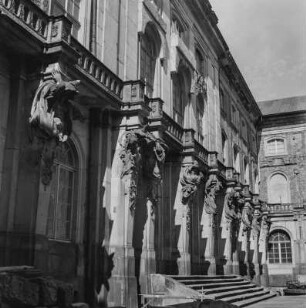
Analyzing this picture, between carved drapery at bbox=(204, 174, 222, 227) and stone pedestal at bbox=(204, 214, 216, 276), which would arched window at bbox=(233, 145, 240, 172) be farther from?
stone pedestal at bbox=(204, 214, 216, 276)

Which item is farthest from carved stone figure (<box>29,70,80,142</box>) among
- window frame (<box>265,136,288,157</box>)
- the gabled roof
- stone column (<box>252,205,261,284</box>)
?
the gabled roof

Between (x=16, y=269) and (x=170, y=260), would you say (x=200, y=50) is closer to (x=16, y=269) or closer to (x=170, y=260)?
(x=170, y=260)

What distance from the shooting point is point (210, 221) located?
21.4m

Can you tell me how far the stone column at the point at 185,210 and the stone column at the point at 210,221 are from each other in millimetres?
2959

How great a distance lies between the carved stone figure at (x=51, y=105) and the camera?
9766 millimetres

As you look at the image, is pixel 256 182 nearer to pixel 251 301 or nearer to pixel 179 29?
pixel 179 29

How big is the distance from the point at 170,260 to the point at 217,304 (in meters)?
7.40

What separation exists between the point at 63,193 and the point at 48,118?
3.28m

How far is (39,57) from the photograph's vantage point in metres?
10.5

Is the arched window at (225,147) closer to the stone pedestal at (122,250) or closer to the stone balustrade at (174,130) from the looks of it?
the stone balustrade at (174,130)

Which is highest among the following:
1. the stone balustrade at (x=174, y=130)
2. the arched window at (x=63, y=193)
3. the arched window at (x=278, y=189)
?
the arched window at (x=278, y=189)

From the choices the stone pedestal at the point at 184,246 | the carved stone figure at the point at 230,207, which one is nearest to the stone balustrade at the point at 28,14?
the stone pedestal at the point at 184,246

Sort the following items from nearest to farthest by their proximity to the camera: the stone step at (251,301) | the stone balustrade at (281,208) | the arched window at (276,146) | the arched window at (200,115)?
the stone step at (251,301) < the arched window at (200,115) < the stone balustrade at (281,208) < the arched window at (276,146)

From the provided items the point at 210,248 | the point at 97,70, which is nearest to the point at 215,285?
the point at 210,248
